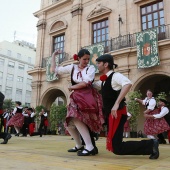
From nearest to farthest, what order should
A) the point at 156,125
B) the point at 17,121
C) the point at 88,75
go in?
the point at 88,75 < the point at 156,125 < the point at 17,121

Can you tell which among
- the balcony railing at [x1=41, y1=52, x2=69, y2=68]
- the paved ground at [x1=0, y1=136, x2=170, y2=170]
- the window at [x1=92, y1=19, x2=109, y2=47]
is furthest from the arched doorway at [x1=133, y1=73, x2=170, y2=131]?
the paved ground at [x1=0, y1=136, x2=170, y2=170]

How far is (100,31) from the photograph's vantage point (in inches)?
590

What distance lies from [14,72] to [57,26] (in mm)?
24863

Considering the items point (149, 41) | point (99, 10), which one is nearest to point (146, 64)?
point (149, 41)

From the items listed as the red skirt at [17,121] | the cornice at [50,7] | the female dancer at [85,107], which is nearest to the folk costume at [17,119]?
the red skirt at [17,121]

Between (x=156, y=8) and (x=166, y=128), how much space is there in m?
9.12

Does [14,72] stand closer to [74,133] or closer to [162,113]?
[162,113]

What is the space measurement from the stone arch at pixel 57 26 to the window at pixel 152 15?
6.15 metres

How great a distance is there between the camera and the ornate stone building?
12102mm

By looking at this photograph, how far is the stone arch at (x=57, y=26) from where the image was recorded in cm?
1694

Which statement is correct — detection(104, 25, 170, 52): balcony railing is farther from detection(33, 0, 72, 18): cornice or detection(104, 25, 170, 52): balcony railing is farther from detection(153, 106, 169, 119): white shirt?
detection(153, 106, 169, 119): white shirt

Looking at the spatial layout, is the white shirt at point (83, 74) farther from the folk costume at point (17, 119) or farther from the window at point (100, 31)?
the window at point (100, 31)

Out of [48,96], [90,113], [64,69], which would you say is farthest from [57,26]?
[90,113]

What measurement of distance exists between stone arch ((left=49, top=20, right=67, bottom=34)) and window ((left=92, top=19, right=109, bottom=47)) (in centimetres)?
264
